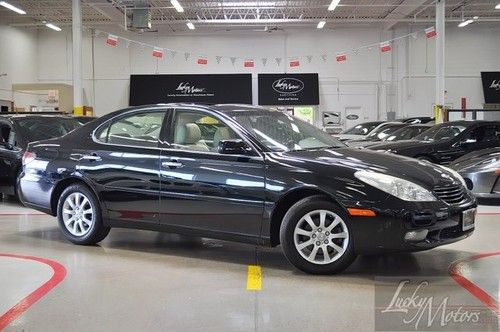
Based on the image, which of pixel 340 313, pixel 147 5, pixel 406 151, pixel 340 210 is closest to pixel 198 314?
pixel 340 313

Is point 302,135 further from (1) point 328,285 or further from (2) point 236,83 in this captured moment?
(2) point 236,83

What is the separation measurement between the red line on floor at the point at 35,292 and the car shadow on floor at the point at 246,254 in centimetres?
52

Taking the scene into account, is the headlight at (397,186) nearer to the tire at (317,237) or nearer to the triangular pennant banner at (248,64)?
the tire at (317,237)

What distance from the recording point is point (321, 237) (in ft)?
15.2

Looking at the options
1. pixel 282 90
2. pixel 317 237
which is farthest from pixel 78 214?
pixel 282 90

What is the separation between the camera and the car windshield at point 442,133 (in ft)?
37.5

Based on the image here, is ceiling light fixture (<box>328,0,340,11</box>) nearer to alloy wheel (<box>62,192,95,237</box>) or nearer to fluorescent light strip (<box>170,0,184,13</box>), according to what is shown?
fluorescent light strip (<box>170,0,184,13</box>)

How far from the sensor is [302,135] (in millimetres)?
5512

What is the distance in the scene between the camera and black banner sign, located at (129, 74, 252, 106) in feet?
84.2

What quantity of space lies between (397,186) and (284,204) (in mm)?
954

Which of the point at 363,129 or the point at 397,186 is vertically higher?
the point at 363,129

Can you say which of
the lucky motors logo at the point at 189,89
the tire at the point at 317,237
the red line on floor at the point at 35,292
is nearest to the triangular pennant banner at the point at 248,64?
the lucky motors logo at the point at 189,89

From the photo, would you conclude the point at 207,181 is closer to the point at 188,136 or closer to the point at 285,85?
the point at 188,136

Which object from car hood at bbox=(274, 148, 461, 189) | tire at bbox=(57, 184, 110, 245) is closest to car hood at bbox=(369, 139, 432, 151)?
car hood at bbox=(274, 148, 461, 189)
